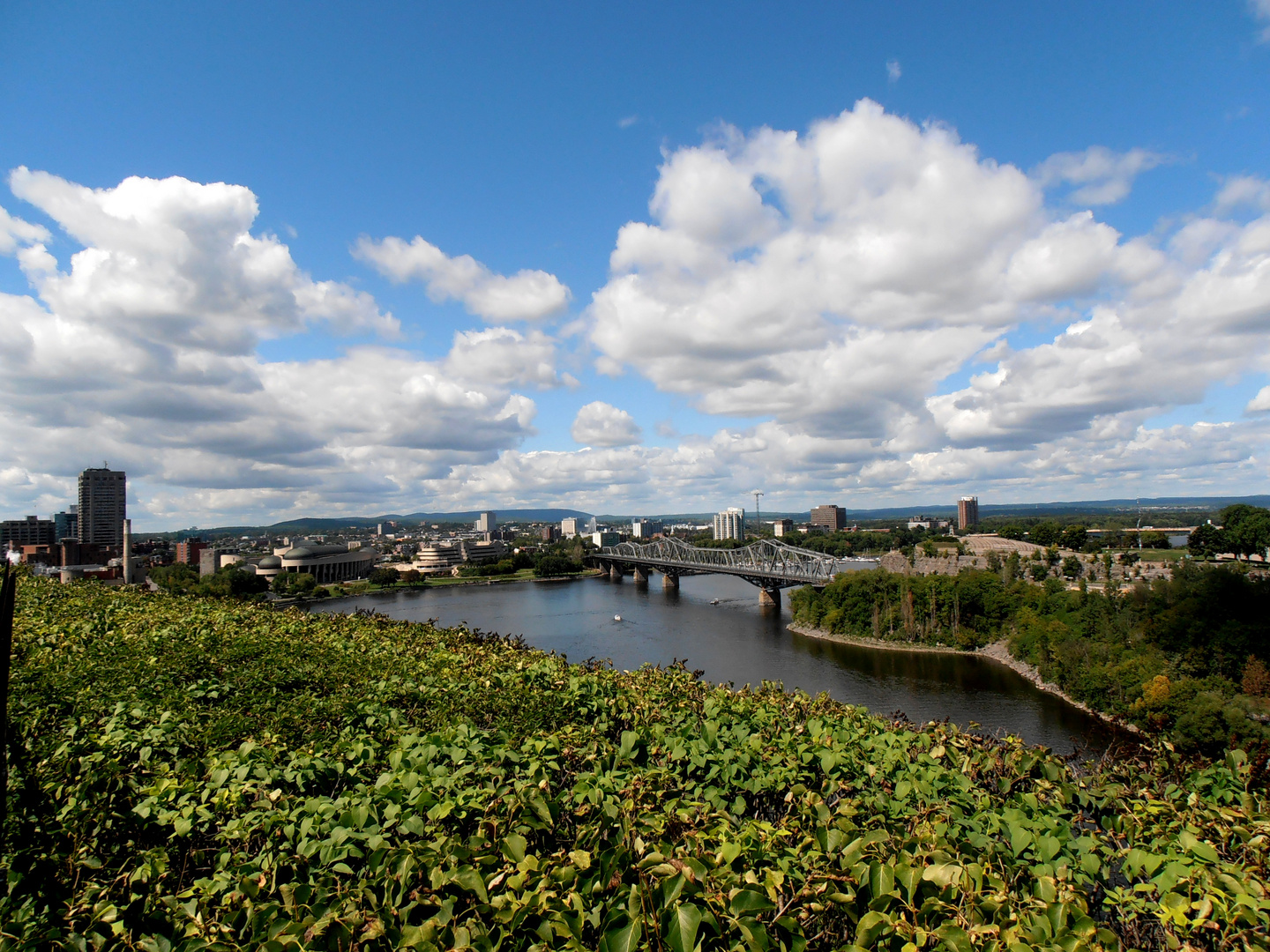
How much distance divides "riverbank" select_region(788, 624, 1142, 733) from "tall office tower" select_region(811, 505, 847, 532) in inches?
3729

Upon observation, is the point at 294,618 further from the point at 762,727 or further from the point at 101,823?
the point at 762,727

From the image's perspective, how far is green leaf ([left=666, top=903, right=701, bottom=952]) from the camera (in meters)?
1.34

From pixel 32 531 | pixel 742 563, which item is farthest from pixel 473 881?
pixel 32 531

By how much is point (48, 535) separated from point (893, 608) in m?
77.5

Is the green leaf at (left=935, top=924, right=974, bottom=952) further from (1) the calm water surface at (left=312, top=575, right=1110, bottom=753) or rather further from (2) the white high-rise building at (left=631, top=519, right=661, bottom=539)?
(2) the white high-rise building at (left=631, top=519, right=661, bottom=539)

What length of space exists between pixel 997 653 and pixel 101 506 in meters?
85.8

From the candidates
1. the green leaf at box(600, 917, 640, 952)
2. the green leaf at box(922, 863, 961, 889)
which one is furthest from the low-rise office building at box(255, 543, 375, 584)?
the green leaf at box(922, 863, 961, 889)

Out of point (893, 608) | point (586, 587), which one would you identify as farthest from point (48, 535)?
point (893, 608)

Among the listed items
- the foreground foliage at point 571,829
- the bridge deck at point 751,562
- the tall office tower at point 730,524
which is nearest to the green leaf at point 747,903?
the foreground foliage at point 571,829

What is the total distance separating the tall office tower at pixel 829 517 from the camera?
124m

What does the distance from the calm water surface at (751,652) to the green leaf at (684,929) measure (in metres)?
3.88

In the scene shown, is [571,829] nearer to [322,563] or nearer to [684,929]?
[684,929]

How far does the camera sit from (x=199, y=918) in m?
1.55

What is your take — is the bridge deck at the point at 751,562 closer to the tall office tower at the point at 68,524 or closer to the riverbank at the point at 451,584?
the riverbank at the point at 451,584
